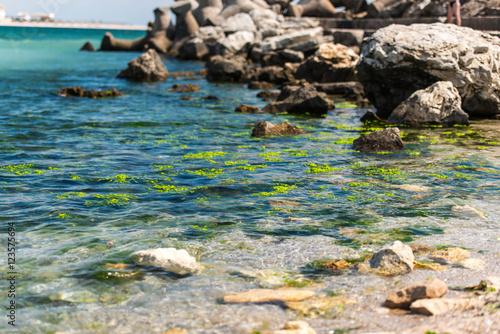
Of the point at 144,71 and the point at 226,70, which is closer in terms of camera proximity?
the point at 144,71

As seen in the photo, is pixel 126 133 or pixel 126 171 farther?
pixel 126 133

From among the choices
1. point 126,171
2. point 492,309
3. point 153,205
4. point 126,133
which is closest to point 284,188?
point 153,205

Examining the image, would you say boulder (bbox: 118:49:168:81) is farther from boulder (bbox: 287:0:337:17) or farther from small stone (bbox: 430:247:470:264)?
small stone (bbox: 430:247:470:264)

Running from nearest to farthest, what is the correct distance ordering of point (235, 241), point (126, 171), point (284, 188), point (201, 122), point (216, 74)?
point (235, 241), point (284, 188), point (126, 171), point (201, 122), point (216, 74)

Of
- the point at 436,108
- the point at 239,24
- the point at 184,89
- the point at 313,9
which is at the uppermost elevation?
the point at 313,9

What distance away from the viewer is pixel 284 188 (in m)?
8.70

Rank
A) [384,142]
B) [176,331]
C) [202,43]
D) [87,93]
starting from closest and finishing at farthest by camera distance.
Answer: [176,331] < [384,142] < [87,93] < [202,43]

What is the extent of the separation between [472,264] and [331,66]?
1983 cm

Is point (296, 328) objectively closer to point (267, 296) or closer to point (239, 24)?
point (267, 296)

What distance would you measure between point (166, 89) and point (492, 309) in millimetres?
21563

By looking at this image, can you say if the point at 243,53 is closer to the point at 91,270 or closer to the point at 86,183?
the point at 86,183

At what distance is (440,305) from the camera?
4.39m

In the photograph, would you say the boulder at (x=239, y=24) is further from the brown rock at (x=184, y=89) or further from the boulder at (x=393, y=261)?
the boulder at (x=393, y=261)

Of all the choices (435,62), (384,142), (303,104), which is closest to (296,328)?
(384,142)
